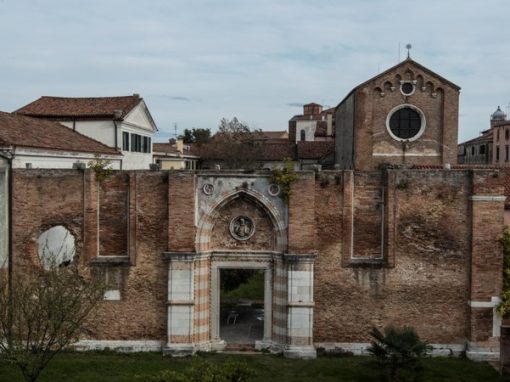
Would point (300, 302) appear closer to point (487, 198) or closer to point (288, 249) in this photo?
point (288, 249)

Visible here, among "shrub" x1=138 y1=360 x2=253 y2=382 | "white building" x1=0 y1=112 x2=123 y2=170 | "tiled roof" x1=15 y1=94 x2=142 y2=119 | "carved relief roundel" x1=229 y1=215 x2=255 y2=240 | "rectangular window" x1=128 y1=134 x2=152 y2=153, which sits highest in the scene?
"tiled roof" x1=15 y1=94 x2=142 y2=119

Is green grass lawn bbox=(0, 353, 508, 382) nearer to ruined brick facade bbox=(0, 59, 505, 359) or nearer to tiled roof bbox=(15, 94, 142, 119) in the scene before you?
ruined brick facade bbox=(0, 59, 505, 359)

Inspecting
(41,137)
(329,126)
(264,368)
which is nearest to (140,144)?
(41,137)

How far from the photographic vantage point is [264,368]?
16141 millimetres

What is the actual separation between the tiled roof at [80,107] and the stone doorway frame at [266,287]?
567 inches

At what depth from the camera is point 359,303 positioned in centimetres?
Result: 1750

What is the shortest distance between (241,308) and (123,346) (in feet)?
20.0

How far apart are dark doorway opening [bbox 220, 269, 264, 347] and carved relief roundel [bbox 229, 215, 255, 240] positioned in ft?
5.09

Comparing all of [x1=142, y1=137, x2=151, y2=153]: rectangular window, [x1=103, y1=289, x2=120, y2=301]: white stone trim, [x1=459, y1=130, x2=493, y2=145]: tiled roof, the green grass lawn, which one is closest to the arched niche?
[x1=103, y1=289, x2=120, y2=301]: white stone trim

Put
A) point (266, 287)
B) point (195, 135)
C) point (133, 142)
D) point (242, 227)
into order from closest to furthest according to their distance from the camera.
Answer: point (242, 227) < point (266, 287) < point (133, 142) < point (195, 135)

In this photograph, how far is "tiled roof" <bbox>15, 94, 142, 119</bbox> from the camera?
29.7m

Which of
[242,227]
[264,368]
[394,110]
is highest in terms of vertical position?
[394,110]

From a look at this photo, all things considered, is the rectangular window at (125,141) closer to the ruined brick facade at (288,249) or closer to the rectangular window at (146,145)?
the rectangular window at (146,145)

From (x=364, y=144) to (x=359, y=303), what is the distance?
1485 centimetres
